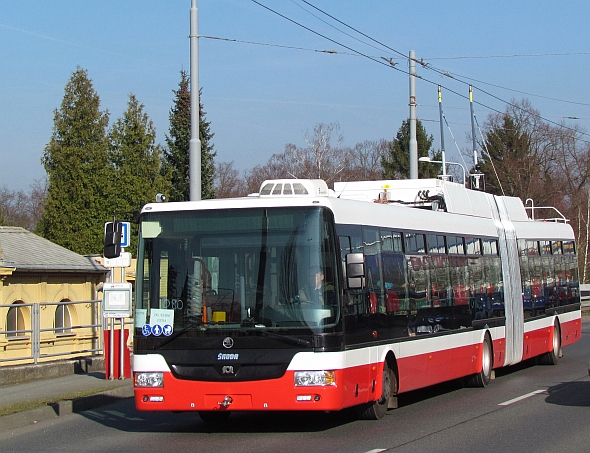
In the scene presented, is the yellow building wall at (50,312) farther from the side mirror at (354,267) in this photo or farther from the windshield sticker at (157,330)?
the side mirror at (354,267)

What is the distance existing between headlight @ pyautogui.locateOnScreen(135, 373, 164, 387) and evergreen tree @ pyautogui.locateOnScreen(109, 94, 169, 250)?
121 feet

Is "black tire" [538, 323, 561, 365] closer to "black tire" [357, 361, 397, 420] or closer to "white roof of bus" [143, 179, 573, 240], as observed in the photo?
"white roof of bus" [143, 179, 573, 240]

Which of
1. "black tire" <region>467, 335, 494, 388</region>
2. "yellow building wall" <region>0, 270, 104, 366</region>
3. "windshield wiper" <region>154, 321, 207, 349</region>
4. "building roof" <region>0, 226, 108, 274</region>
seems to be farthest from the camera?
"building roof" <region>0, 226, 108, 274</region>

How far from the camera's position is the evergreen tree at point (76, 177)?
4622 cm

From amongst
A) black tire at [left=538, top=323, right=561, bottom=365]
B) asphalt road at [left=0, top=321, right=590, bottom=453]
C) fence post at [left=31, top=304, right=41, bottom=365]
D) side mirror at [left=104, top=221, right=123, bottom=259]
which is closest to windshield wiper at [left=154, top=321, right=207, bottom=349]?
asphalt road at [left=0, top=321, right=590, bottom=453]

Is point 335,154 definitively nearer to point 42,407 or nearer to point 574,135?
point 574,135

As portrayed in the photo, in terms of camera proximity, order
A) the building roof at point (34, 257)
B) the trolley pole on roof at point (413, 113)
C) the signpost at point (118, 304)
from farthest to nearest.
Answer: the trolley pole on roof at point (413, 113), the building roof at point (34, 257), the signpost at point (118, 304)

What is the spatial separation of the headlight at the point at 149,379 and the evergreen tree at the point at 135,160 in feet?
121

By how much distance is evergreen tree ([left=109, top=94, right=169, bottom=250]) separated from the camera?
156 feet

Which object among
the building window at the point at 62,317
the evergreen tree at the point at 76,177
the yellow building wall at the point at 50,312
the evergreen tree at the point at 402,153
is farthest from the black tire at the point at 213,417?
the evergreen tree at the point at 402,153

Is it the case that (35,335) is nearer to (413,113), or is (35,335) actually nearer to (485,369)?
(485,369)

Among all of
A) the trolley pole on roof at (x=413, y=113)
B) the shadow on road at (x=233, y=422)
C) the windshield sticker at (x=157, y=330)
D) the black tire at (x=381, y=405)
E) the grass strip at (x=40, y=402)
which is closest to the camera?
the windshield sticker at (x=157, y=330)

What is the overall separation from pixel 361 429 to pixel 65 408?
488 centimetres

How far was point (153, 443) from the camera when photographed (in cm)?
1066
